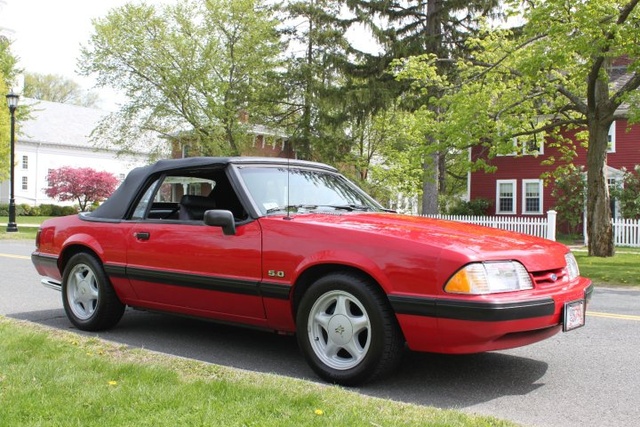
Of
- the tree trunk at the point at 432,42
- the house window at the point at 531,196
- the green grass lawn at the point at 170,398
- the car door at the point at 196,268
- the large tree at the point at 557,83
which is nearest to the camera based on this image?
the green grass lawn at the point at 170,398

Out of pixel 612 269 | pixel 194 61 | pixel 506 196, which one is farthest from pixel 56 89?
pixel 612 269

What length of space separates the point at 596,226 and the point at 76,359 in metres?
15.8

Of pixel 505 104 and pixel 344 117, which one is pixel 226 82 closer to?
pixel 344 117

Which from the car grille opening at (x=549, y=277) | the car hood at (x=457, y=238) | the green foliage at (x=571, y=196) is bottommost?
the car grille opening at (x=549, y=277)

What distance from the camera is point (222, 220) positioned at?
5055 millimetres

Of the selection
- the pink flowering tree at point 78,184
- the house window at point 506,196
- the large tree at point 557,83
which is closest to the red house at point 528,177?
the house window at point 506,196

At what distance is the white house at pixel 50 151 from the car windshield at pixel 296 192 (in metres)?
46.1

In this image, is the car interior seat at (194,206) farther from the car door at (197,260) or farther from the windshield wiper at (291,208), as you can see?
the windshield wiper at (291,208)

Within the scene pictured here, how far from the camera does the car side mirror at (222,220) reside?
5.05m

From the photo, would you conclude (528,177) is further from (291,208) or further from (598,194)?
(291,208)

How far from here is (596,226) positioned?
1750 cm

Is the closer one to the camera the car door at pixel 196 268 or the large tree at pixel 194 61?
the car door at pixel 196 268

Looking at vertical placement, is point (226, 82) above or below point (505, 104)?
above

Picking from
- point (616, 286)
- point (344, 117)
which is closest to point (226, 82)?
point (344, 117)
